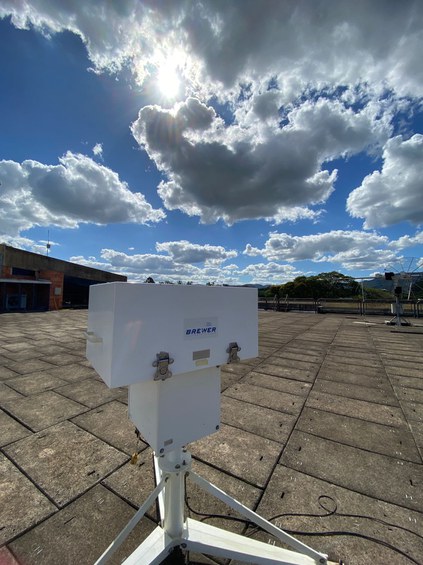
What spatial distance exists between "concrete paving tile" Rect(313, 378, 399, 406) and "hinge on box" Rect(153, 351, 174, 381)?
3.97m

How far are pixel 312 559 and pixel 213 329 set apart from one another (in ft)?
4.77

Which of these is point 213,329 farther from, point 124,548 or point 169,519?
point 124,548

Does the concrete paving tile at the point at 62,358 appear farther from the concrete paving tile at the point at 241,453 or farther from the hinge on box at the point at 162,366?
the hinge on box at the point at 162,366

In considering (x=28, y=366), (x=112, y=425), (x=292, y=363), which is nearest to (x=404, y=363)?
(x=292, y=363)

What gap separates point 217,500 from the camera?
6.60 feet

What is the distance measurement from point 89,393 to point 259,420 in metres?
2.69

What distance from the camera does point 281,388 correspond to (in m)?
4.44

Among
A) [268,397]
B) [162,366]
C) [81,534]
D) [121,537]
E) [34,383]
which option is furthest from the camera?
[34,383]

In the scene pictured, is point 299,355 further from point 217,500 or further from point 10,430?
point 10,430

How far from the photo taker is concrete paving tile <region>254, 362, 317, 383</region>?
5.03 meters

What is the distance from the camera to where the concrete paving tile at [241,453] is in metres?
2.32

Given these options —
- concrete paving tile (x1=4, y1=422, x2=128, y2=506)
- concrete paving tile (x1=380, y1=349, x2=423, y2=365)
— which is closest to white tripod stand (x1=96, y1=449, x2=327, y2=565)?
concrete paving tile (x1=4, y1=422, x2=128, y2=506)

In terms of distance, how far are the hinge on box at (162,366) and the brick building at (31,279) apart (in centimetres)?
2455

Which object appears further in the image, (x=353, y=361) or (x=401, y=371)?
(x=353, y=361)
